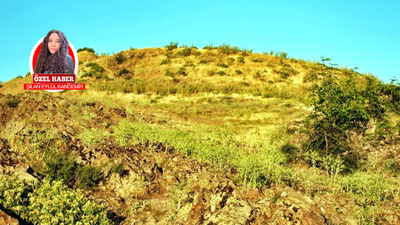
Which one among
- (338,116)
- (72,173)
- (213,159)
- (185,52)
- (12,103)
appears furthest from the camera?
(185,52)

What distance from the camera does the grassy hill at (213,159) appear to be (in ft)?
26.8

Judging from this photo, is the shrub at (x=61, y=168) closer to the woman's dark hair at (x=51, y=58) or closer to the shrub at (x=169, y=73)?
the woman's dark hair at (x=51, y=58)

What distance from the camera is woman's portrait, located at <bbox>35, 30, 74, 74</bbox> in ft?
84.6

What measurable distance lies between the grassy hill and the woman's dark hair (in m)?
5.95

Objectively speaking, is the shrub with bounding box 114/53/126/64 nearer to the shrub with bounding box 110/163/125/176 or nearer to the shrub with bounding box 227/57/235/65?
the shrub with bounding box 227/57/235/65

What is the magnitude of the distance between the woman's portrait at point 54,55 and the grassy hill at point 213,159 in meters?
5.70

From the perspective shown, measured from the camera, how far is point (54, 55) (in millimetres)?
26922

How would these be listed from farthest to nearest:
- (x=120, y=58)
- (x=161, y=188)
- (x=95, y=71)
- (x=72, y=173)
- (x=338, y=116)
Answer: (x=120, y=58) → (x=95, y=71) → (x=338, y=116) → (x=161, y=188) → (x=72, y=173)

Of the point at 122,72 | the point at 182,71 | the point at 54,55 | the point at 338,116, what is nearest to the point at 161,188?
the point at 338,116

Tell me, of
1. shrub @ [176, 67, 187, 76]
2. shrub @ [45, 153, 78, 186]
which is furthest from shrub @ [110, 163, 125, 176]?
shrub @ [176, 67, 187, 76]

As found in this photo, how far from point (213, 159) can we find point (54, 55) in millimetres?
17131

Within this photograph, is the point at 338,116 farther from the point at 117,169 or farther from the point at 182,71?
the point at 182,71

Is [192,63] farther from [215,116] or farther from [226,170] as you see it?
[226,170]

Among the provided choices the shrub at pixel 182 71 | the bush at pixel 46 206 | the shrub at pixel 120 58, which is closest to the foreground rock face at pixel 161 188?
the bush at pixel 46 206
